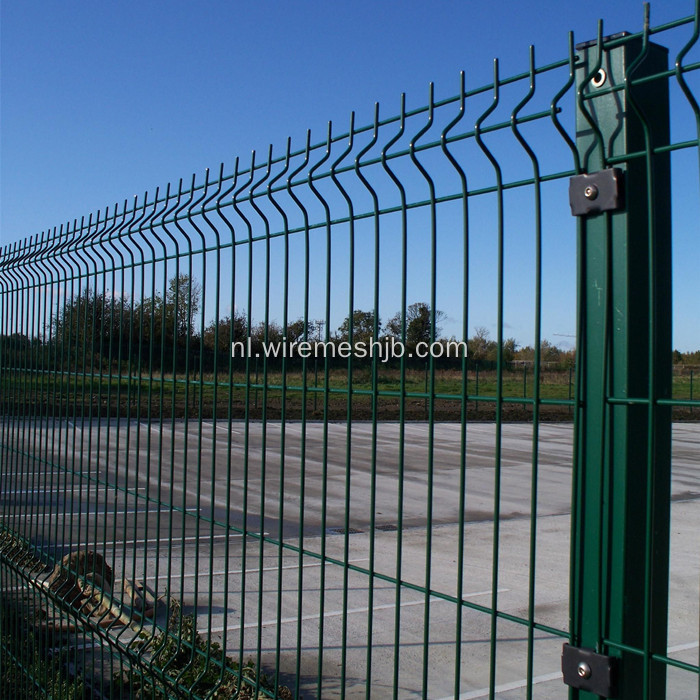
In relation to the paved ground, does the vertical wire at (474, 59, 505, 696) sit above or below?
above

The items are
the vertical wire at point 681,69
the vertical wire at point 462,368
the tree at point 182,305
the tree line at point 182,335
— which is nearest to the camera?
the vertical wire at point 681,69

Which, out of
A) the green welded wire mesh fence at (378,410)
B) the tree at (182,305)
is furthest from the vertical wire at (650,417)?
the tree at (182,305)

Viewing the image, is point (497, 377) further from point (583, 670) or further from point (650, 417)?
point (583, 670)

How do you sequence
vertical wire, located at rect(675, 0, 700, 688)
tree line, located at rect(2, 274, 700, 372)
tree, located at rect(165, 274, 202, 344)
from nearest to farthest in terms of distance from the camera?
vertical wire, located at rect(675, 0, 700, 688) < tree line, located at rect(2, 274, 700, 372) < tree, located at rect(165, 274, 202, 344)

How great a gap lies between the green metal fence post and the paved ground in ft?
0.53

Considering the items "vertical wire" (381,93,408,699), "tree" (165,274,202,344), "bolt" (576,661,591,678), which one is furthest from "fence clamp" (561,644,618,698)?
"tree" (165,274,202,344)

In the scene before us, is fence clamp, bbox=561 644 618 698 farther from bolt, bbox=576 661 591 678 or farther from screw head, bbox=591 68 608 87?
screw head, bbox=591 68 608 87

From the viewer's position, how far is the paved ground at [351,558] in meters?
2.69

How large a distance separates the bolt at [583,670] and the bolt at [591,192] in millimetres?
1032

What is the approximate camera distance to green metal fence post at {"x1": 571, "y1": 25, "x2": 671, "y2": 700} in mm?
1690

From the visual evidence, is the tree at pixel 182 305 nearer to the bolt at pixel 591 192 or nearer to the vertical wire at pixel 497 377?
the vertical wire at pixel 497 377

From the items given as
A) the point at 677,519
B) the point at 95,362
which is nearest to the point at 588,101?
the point at 95,362

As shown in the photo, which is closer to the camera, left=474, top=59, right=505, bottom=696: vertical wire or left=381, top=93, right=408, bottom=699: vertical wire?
left=474, top=59, right=505, bottom=696: vertical wire

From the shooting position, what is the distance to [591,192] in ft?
5.74
